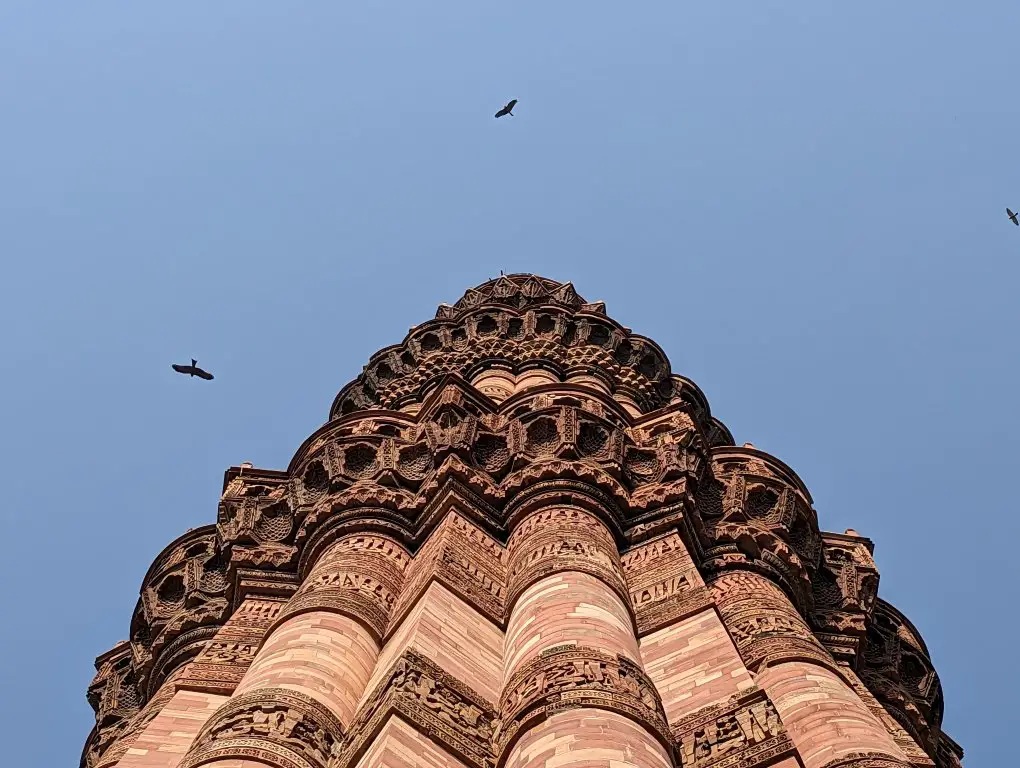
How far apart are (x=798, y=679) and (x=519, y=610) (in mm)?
2912

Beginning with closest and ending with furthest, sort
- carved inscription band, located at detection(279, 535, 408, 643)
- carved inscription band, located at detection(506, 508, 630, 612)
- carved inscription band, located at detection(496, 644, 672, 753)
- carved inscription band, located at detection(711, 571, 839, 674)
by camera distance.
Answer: carved inscription band, located at detection(496, 644, 672, 753) → carved inscription band, located at detection(506, 508, 630, 612) → carved inscription band, located at detection(279, 535, 408, 643) → carved inscription band, located at detection(711, 571, 839, 674)

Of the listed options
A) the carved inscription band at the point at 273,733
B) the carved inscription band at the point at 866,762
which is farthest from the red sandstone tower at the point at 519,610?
the carved inscription band at the point at 866,762

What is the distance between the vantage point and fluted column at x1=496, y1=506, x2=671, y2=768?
8648mm

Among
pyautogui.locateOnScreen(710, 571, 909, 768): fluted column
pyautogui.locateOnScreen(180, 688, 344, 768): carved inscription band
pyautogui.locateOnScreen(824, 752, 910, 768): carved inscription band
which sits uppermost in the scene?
pyautogui.locateOnScreen(710, 571, 909, 768): fluted column

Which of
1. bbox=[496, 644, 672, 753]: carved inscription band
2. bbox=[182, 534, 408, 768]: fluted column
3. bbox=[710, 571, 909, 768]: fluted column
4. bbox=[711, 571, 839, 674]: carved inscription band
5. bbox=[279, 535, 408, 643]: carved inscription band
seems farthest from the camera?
bbox=[711, 571, 839, 674]: carved inscription band

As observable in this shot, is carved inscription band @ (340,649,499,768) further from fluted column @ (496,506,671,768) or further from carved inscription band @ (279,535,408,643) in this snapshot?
carved inscription band @ (279,535,408,643)

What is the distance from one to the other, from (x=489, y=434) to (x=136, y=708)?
217 inches

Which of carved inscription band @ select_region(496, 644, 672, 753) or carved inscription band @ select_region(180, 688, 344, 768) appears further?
carved inscription band @ select_region(180, 688, 344, 768)

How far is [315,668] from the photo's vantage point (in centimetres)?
1102

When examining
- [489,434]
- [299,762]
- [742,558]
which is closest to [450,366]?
[489,434]

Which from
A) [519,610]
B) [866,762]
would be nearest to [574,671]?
[519,610]

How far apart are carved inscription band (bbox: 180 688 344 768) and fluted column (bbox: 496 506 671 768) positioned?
1.37 metres

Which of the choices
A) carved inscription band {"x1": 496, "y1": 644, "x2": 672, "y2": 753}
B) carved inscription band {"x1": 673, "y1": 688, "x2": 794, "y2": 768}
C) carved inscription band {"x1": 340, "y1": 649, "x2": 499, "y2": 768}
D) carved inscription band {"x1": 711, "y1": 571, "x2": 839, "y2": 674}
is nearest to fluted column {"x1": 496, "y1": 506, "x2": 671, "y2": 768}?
carved inscription band {"x1": 496, "y1": 644, "x2": 672, "y2": 753}

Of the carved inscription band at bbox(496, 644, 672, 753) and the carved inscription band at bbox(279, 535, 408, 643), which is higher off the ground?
the carved inscription band at bbox(279, 535, 408, 643)
